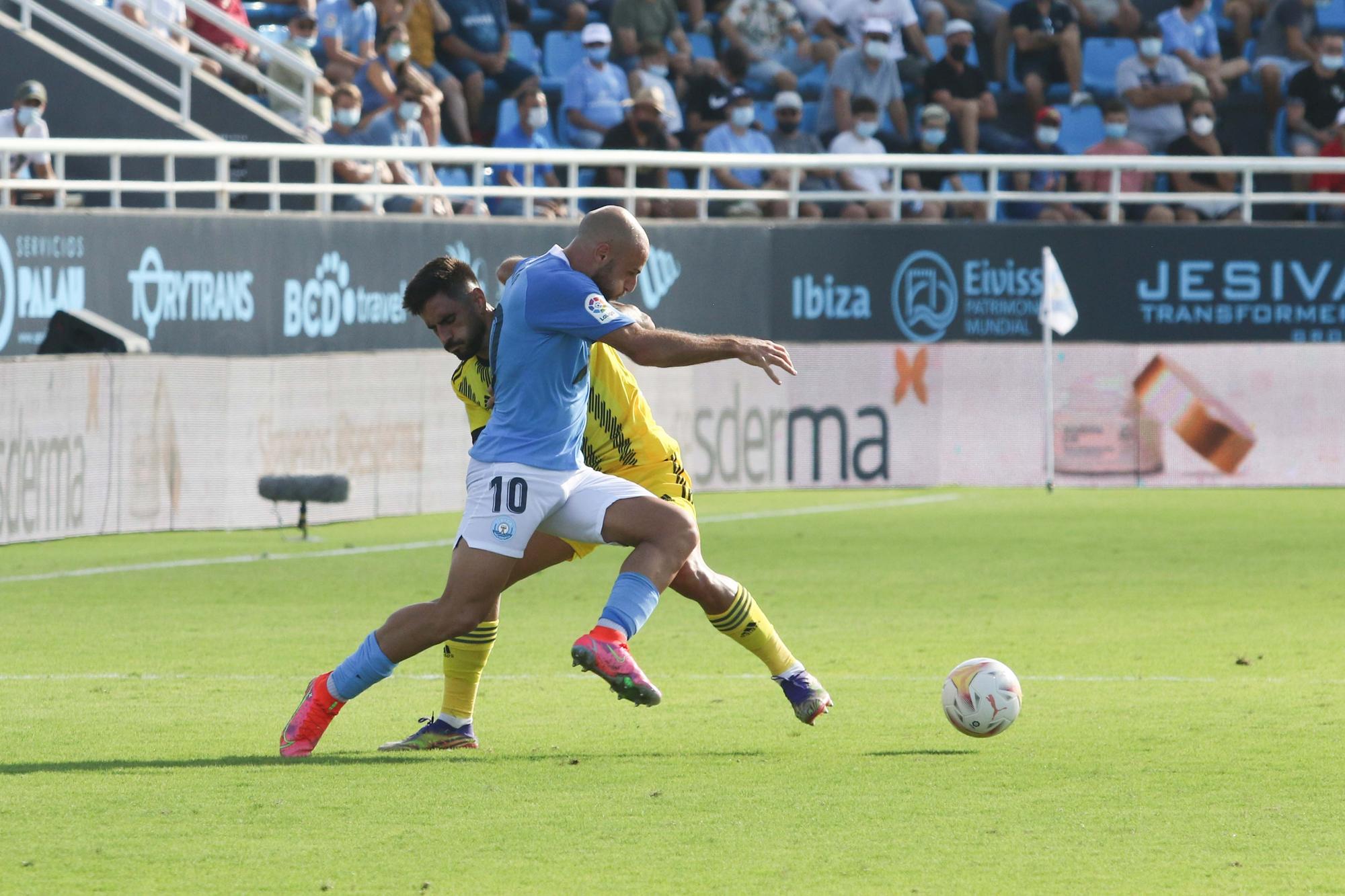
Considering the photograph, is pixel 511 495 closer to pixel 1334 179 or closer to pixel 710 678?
pixel 710 678

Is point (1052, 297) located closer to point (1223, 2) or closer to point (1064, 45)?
point (1064, 45)

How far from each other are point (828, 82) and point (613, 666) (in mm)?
16593

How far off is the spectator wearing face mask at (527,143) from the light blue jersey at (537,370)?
13100 mm

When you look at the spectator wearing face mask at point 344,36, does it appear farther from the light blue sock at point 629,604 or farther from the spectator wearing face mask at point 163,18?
the light blue sock at point 629,604

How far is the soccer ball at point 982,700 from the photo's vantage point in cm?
754

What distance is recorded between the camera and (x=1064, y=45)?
78.2ft

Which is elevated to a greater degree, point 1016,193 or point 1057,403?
point 1016,193

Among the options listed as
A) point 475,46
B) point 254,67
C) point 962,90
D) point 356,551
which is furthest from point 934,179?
point 356,551

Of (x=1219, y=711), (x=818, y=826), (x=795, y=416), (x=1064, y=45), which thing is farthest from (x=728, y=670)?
(x=1064, y=45)

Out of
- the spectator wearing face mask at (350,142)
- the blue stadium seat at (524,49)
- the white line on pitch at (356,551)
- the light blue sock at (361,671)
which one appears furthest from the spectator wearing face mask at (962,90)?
the light blue sock at (361,671)

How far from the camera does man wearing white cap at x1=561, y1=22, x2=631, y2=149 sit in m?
21.7

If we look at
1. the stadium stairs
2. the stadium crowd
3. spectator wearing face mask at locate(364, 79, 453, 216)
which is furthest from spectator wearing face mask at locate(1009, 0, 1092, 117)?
the stadium stairs

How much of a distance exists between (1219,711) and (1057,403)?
1234 centimetres

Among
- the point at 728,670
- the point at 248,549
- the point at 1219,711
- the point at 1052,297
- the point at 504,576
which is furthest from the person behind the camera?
the point at 1052,297
